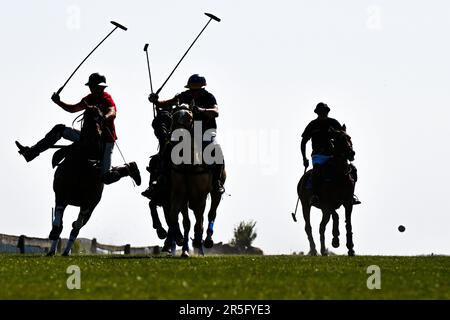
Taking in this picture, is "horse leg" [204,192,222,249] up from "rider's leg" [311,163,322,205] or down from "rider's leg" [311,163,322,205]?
down

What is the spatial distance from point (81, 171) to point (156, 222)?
4077 mm

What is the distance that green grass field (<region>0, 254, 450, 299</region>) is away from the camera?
658 inches

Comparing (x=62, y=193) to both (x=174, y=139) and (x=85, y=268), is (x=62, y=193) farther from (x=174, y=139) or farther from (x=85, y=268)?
(x=85, y=268)

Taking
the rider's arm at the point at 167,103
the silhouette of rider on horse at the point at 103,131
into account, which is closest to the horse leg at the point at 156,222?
the silhouette of rider on horse at the point at 103,131

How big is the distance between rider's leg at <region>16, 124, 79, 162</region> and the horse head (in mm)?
8638

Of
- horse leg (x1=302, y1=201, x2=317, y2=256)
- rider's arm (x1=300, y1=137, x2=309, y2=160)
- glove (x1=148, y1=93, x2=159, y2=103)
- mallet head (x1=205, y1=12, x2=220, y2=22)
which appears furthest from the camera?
horse leg (x1=302, y1=201, x2=317, y2=256)

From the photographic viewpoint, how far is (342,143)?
1356 inches

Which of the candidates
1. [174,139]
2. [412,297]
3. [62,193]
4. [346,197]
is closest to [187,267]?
[174,139]

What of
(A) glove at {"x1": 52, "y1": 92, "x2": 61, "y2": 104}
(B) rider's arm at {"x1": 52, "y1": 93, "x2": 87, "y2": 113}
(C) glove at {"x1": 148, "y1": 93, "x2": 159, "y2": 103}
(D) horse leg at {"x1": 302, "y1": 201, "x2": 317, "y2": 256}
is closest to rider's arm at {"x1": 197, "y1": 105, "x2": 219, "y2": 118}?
(C) glove at {"x1": 148, "y1": 93, "x2": 159, "y2": 103}

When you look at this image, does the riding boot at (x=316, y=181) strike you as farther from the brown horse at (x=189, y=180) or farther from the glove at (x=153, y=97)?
the brown horse at (x=189, y=180)

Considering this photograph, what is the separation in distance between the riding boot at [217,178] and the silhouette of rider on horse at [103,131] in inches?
92.3

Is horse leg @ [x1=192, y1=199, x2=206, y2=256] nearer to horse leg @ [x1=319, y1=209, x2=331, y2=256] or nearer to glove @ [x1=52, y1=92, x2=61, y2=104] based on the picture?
glove @ [x1=52, y1=92, x2=61, y2=104]

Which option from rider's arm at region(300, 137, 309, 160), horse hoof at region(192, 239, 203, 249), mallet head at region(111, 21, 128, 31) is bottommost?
horse hoof at region(192, 239, 203, 249)
